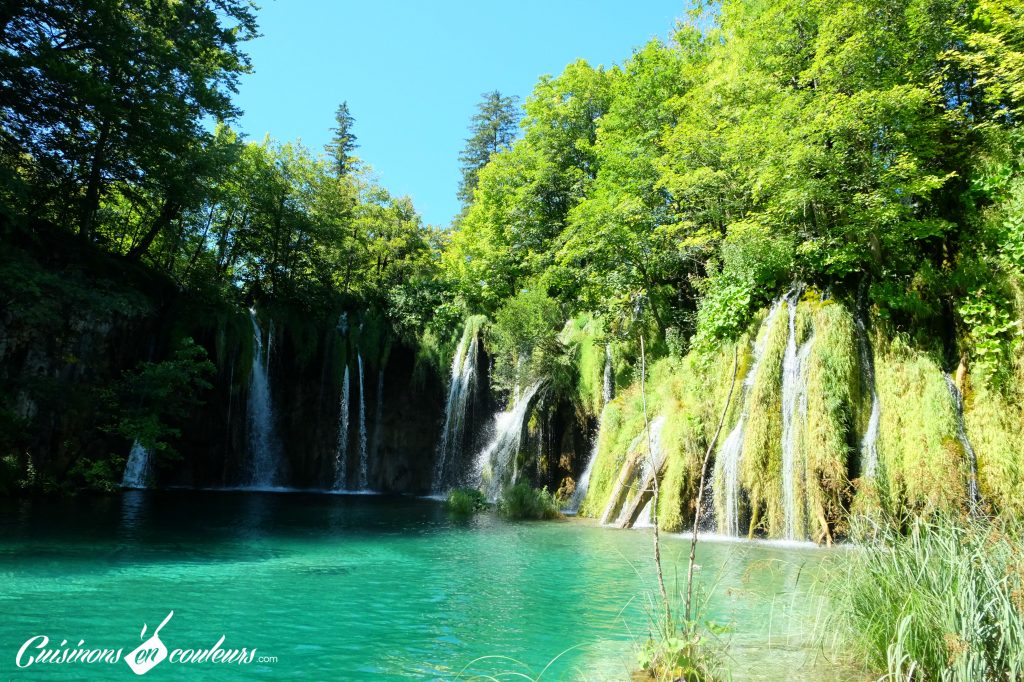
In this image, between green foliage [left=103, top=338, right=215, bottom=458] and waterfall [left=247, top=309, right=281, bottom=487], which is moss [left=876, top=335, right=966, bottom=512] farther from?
waterfall [left=247, top=309, right=281, bottom=487]

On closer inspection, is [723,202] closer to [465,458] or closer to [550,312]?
[550,312]

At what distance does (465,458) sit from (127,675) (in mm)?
16297

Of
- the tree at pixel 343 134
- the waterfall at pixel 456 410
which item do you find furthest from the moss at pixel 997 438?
the tree at pixel 343 134

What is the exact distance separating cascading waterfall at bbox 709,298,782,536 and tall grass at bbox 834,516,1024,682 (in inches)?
291

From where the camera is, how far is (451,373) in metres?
22.7

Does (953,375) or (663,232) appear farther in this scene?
(663,232)

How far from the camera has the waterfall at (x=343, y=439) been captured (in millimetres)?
23266

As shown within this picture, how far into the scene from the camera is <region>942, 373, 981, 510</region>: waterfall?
9.55 m

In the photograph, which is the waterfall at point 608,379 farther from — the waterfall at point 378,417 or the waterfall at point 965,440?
the waterfall at point 378,417

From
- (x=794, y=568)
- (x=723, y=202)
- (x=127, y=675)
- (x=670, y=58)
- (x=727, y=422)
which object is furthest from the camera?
(x=670, y=58)

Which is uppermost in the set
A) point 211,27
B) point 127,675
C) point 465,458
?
point 211,27

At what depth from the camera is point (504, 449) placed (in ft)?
59.6

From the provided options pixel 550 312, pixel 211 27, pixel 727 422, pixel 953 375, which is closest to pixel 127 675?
pixel 727 422

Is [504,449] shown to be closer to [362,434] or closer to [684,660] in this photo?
[362,434]
